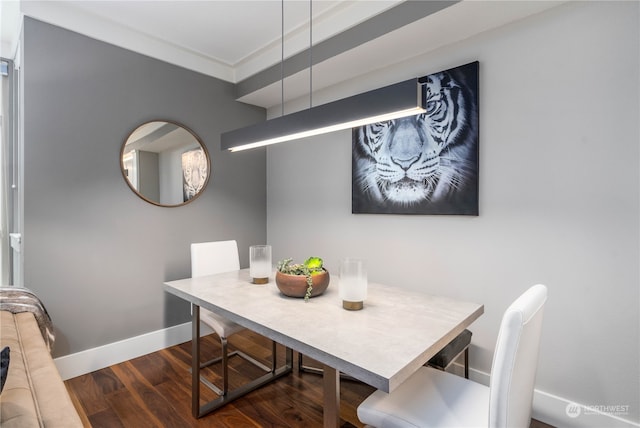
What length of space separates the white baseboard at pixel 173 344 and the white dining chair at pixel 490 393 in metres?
0.90

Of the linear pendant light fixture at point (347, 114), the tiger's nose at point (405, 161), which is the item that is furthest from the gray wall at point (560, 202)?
the linear pendant light fixture at point (347, 114)

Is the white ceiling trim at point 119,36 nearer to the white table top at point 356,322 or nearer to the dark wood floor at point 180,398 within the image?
the white table top at point 356,322

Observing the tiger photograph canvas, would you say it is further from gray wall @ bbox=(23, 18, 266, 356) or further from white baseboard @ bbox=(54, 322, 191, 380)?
white baseboard @ bbox=(54, 322, 191, 380)

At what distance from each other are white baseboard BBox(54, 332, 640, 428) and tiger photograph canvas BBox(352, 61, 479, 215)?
1.14m

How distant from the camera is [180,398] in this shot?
6.81 ft

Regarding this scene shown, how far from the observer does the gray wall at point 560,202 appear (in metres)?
1.61

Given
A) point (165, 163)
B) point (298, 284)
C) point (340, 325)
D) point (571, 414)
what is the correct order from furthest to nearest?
point (165, 163)
point (571, 414)
point (298, 284)
point (340, 325)

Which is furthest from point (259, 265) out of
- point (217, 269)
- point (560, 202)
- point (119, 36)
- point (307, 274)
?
point (119, 36)

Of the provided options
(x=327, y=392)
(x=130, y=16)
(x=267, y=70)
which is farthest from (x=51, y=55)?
(x=327, y=392)

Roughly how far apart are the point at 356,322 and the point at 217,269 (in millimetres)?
1479

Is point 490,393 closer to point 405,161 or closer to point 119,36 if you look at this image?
point 405,161

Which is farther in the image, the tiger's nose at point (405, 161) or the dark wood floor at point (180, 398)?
the tiger's nose at point (405, 161)

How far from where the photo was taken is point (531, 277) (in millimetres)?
1896

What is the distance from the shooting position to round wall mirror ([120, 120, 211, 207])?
2607 mm
